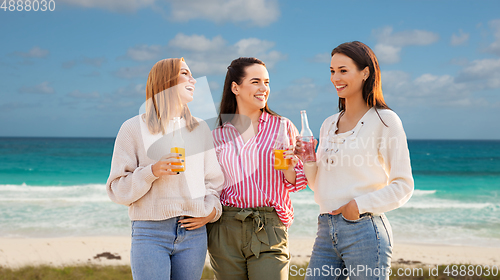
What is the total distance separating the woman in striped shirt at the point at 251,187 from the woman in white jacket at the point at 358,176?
0.37m

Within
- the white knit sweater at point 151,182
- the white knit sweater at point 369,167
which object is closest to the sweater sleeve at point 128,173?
the white knit sweater at point 151,182

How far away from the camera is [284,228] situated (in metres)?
3.03

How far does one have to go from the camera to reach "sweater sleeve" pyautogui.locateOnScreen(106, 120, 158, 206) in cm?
262

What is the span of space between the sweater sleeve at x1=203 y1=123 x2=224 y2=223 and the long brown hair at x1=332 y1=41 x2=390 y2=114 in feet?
4.03

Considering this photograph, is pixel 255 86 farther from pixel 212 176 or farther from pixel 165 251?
pixel 165 251

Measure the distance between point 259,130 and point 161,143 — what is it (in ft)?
2.87

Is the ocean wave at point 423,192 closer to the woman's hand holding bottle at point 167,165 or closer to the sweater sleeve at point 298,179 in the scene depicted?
the sweater sleeve at point 298,179

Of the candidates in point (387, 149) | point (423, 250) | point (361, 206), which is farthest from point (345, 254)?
point (423, 250)

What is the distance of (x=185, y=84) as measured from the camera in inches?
114

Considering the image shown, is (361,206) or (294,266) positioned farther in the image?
(294,266)

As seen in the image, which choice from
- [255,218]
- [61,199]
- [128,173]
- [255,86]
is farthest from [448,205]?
[61,199]

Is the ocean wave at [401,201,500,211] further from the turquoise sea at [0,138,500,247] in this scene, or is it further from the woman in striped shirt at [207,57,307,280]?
the woman in striped shirt at [207,57,307,280]

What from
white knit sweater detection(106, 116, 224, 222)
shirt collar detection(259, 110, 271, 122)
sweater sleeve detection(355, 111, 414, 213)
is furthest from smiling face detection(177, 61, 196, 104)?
sweater sleeve detection(355, 111, 414, 213)

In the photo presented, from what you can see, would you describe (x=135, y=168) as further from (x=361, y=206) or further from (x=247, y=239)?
(x=361, y=206)
